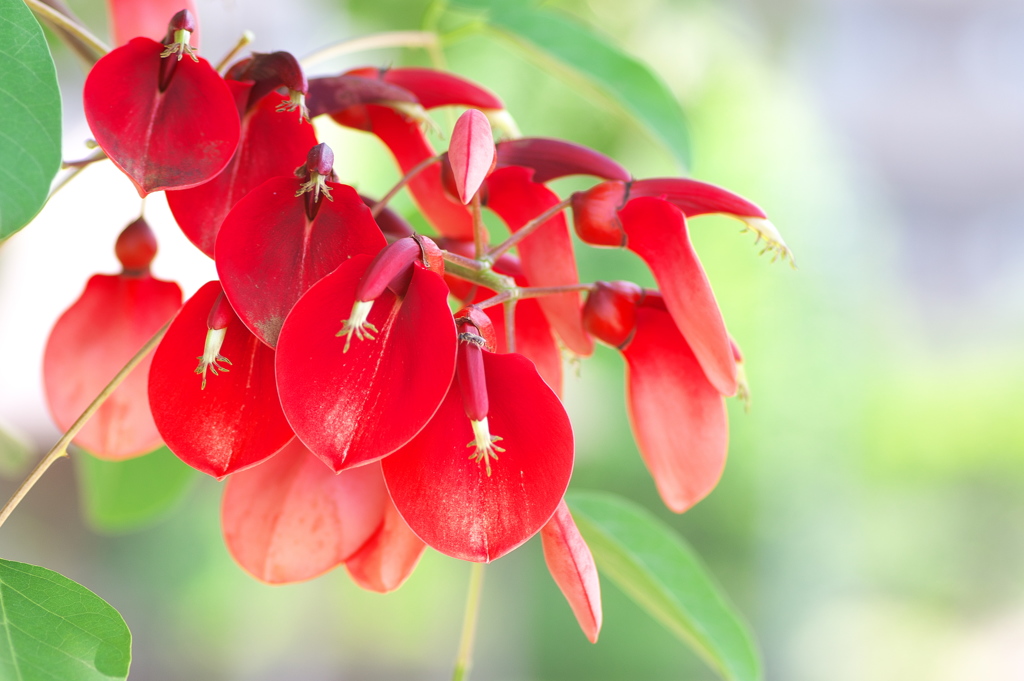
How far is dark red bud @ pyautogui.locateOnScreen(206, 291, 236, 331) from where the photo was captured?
5.8 inches

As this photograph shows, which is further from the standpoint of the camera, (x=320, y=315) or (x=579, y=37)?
(x=579, y=37)

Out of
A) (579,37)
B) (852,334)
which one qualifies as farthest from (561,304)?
(852,334)

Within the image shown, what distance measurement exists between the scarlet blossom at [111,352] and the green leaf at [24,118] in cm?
9

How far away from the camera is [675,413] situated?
20cm

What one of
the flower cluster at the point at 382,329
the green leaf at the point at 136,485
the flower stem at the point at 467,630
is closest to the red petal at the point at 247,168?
the flower cluster at the point at 382,329

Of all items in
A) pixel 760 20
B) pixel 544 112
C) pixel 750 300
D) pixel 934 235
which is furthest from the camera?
pixel 934 235

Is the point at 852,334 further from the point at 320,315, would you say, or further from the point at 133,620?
the point at 320,315

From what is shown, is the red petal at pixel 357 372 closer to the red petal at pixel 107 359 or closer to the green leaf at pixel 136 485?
the red petal at pixel 107 359

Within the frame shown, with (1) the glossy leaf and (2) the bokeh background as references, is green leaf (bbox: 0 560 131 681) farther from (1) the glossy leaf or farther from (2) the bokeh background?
(2) the bokeh background

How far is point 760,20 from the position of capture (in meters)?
2.68

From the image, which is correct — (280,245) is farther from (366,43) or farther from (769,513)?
(769,513)

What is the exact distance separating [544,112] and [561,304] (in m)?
1.58

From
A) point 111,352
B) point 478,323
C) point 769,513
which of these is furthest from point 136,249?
point 769,513

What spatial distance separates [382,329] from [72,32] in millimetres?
135
